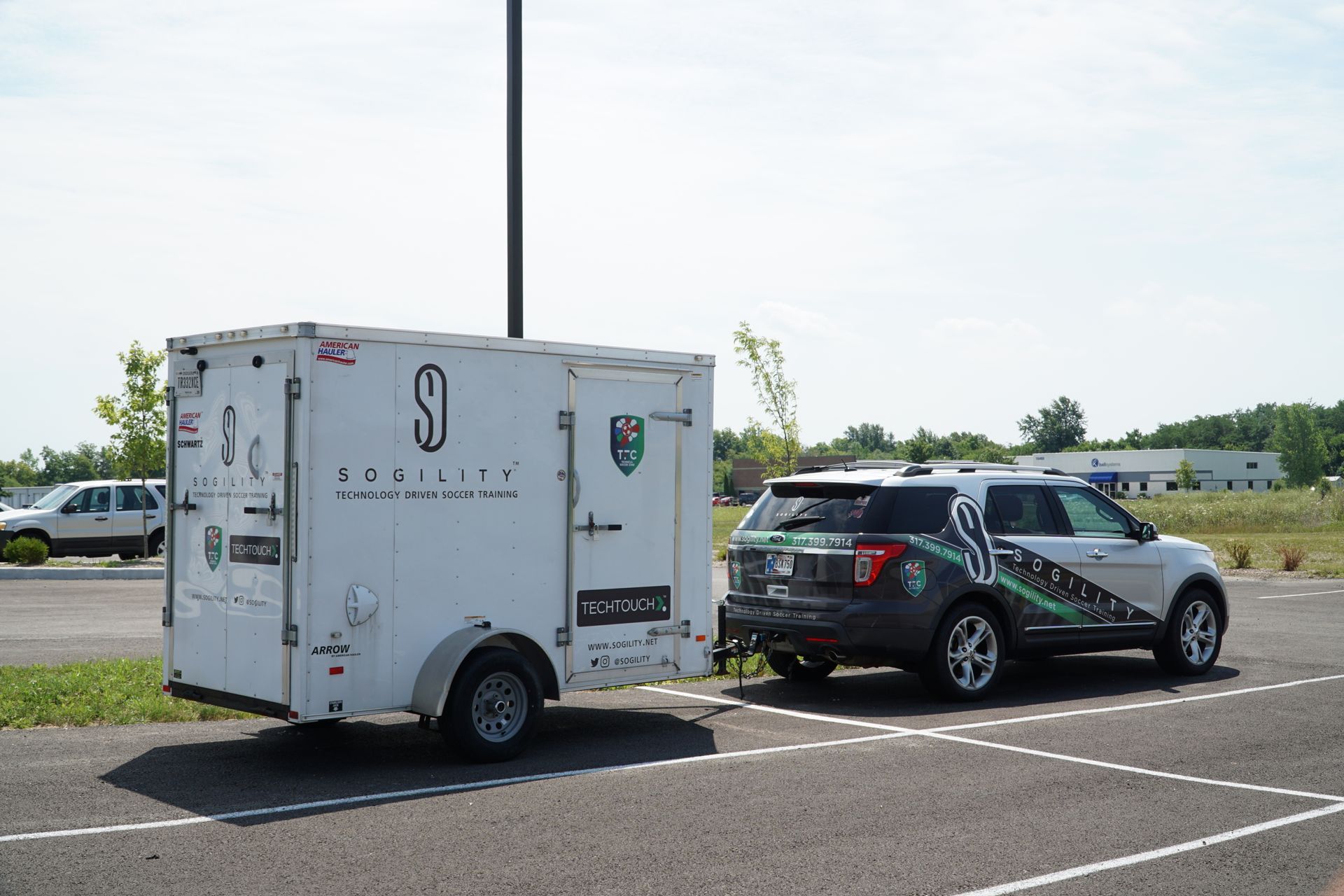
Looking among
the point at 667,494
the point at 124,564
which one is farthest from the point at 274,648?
the point at 124,564

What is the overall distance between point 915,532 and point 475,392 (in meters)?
3.86

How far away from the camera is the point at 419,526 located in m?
7.61

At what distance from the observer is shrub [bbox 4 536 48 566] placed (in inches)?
877

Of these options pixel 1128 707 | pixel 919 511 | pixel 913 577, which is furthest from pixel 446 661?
pixel 1128 707

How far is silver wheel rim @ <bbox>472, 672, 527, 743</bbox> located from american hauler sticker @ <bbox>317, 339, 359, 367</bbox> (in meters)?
2.15

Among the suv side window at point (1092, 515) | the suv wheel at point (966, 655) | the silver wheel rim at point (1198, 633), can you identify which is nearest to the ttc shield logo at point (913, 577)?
the suv wheel at point (966, 655)

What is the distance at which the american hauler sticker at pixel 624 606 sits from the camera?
27.6 feet

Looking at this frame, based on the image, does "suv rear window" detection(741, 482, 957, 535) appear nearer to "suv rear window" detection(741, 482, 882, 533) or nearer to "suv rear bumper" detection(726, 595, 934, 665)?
"suv rear window" detection(741, 482, 882, 533)

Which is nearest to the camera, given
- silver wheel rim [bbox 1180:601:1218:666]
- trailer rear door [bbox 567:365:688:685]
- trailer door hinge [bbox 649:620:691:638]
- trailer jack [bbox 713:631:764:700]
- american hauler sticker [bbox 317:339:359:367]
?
american hauler sticker [bbox 317:339:359:367]

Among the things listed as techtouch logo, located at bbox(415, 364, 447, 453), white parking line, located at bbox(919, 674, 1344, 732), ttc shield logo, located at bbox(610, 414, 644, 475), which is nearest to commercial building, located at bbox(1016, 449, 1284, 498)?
white parking line, located at bbox(919, 674, 1344, 732)

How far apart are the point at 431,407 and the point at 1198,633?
310 inches

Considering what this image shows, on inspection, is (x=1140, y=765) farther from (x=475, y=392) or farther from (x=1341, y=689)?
(x=475, y=392)

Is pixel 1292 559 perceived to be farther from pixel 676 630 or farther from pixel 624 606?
pixel 624 606

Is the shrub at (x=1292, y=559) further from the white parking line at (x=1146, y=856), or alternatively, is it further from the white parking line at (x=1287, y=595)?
the white parking line at (x=1146, y=856)
